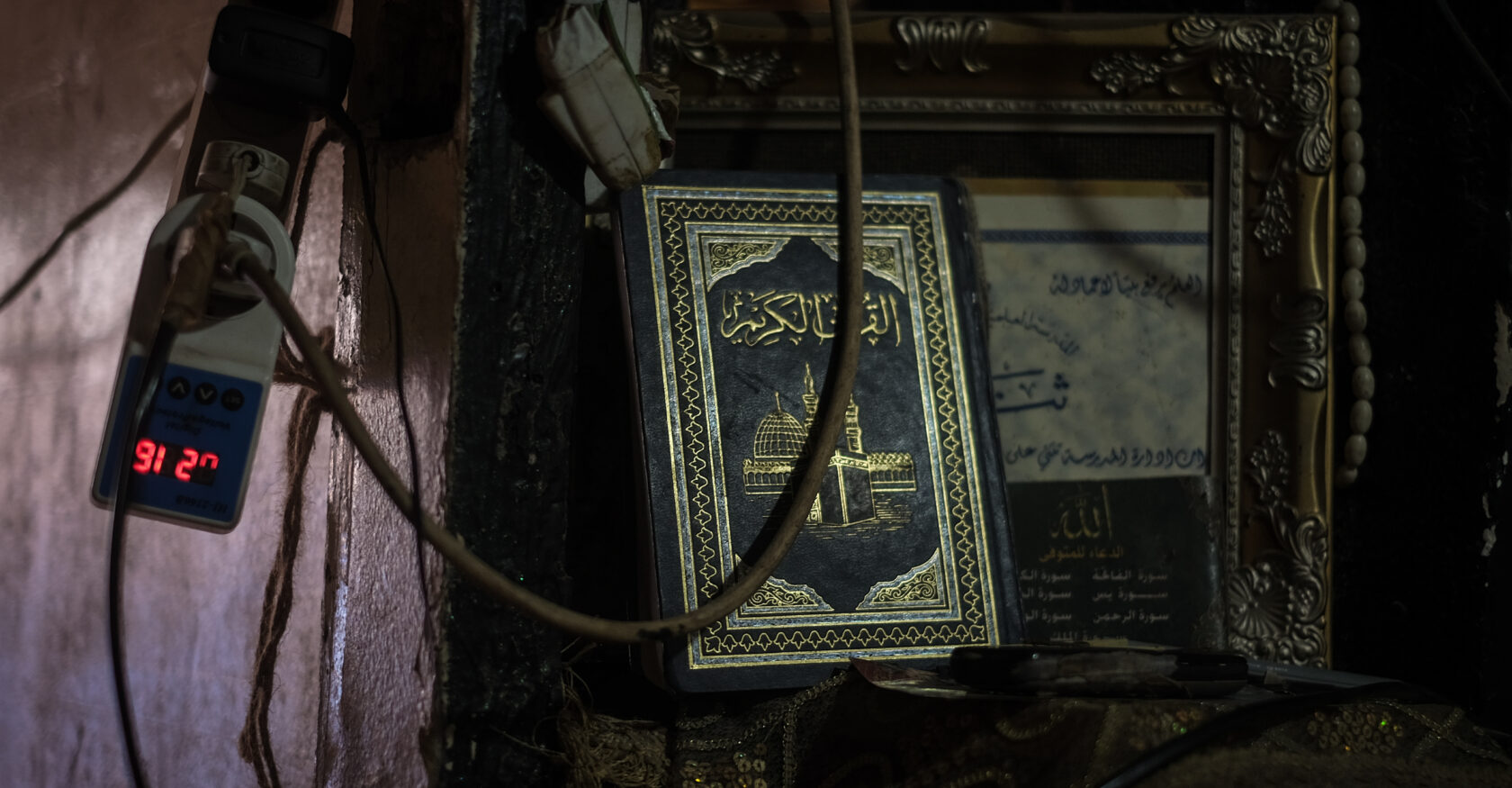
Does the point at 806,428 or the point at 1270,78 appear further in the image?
the point at 1270,78

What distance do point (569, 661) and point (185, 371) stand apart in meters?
0.30

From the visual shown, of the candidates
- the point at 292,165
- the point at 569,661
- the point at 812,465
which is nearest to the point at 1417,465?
the point at 812,465

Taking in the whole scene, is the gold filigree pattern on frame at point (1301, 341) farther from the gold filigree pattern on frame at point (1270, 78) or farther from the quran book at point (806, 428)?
the quran book at point (806, 428)

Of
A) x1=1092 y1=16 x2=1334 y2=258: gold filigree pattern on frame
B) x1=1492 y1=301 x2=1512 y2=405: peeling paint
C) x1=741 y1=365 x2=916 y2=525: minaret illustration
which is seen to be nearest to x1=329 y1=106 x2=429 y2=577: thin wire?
x1=741 y1=365 x2=916 y2=525: minaret illustration

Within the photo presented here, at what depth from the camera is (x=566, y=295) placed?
26.6 inches

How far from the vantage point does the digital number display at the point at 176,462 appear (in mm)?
499

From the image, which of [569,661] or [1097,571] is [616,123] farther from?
[1097,571]

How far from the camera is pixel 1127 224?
0.96m

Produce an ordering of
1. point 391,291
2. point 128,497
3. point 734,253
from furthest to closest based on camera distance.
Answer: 1. point 734,253
2. point 391,291
3. point 128,497

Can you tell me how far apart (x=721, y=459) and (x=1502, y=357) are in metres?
0.73

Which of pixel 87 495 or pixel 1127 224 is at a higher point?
pixel 1127 224

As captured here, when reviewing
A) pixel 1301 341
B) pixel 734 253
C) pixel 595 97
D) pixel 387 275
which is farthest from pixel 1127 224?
pixel 387 275

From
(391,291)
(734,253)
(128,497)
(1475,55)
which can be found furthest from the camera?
(1475,55)

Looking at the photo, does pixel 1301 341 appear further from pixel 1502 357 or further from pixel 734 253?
pixel 734 253
